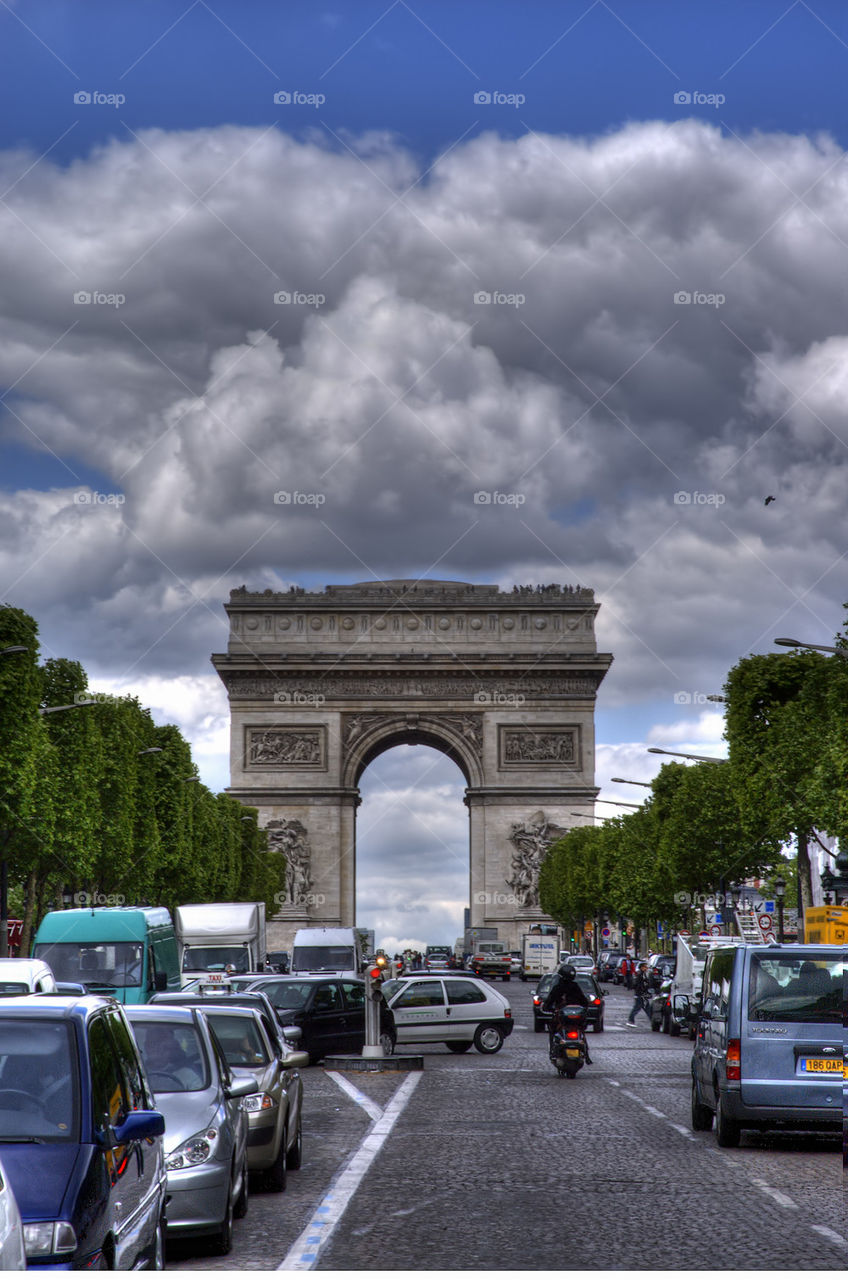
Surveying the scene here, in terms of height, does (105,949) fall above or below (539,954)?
above

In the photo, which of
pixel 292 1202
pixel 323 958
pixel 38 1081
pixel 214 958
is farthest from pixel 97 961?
pixel 38 1081

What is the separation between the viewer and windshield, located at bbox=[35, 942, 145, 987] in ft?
108

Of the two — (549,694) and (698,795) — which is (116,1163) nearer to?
(698,795)

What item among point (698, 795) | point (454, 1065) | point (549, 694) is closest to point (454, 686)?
point (549, 694)

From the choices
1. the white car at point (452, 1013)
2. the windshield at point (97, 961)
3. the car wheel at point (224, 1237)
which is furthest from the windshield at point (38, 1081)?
the white car at point (452, 1013)

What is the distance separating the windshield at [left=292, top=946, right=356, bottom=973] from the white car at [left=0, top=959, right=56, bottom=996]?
3450cm

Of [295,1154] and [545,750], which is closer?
[295,1154]

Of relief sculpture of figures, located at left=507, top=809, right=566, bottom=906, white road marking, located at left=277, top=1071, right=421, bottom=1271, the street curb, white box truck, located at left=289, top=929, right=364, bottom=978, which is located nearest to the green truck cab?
the street curb

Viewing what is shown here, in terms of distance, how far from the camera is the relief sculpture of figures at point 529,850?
95.4m

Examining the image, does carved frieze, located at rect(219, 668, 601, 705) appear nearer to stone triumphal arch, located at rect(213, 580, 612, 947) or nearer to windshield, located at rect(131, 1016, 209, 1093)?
stone triumphal arch, located at rect(213, 580, 612, 947)

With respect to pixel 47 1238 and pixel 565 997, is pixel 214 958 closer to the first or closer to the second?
pixel 565 997

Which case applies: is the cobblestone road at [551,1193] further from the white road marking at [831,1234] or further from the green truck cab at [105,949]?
the green truck cab at [105,949]

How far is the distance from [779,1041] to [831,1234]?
5222 millimetres

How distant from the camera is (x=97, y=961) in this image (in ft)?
110
